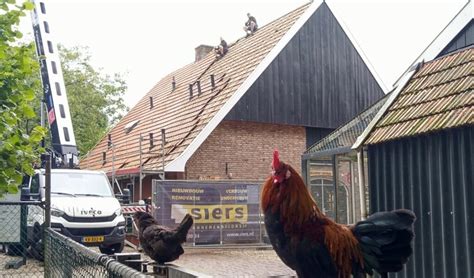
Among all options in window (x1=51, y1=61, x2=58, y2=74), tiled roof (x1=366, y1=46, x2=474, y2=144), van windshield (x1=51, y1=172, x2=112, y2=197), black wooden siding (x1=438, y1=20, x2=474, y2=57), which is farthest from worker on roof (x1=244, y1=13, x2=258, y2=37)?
tiled roof (x1=366, y1=46, x2=474, y2=144)

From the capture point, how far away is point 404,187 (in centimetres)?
741

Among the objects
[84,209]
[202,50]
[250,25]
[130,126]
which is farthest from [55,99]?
[202,50]

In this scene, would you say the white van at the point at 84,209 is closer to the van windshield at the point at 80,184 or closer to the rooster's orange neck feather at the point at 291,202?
the van windshield at the point at 80,184

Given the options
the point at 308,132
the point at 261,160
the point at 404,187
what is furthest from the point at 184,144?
the point at 404,187

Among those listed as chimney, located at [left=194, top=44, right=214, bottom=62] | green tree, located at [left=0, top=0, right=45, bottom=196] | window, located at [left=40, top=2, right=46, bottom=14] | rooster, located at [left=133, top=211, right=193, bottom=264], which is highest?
chimney, located at [left=194, top=44, right=214, bottom=62]

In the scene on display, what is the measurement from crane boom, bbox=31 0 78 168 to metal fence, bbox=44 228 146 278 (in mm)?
10582

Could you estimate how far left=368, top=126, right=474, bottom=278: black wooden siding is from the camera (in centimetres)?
652

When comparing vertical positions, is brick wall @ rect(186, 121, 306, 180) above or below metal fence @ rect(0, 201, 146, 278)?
above

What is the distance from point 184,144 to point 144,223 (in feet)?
26.5

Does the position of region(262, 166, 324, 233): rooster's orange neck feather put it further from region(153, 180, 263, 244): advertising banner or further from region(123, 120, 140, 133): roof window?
region(123, 120, 140, 133): roof window

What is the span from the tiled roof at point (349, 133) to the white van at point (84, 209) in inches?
212

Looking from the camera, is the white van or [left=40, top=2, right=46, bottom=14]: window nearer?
the white van

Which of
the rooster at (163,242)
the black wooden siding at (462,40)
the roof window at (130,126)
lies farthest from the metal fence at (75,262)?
the roof window at (130,126)

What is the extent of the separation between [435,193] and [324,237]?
224 cm
